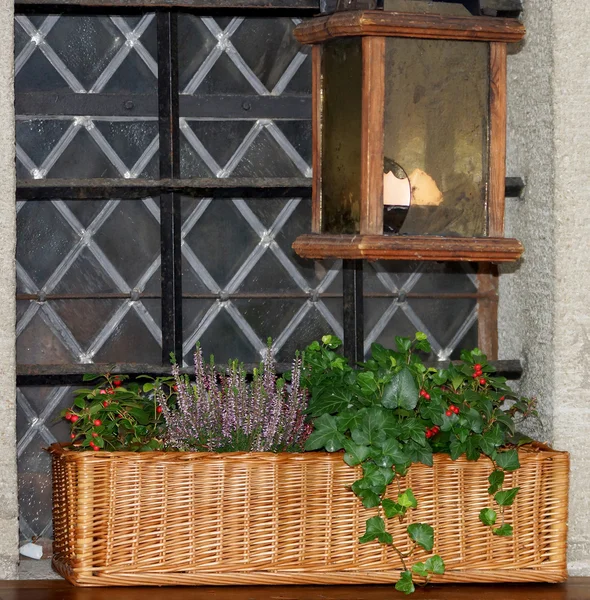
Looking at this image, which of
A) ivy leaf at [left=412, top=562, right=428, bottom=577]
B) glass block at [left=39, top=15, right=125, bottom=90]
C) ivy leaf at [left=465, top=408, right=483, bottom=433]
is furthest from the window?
ivy leaf at [left=412, top=562, right=428, bottom=577]

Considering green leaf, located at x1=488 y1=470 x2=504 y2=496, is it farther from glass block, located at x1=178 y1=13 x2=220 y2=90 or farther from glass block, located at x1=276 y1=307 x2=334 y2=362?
glass block, located at x1=178 y1=13 x2=220 y2=90

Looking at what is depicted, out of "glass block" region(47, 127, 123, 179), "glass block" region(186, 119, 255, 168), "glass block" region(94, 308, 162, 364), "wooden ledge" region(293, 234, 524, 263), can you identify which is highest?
"glass block" region(186, 119, 255, 168)

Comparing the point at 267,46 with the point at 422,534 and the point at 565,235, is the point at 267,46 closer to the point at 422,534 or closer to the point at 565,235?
the point at 565,235

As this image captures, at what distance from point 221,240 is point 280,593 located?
1.05m

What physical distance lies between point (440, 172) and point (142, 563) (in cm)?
Answer: 120

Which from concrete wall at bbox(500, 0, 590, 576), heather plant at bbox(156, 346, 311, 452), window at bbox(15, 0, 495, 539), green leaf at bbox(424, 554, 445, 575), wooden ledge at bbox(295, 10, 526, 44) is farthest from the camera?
window at bbox(15, 0, 495, 539)

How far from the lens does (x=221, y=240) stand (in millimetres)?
2943

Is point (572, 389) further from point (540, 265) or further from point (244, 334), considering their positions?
point (244, 334)

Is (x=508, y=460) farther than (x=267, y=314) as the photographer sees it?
No

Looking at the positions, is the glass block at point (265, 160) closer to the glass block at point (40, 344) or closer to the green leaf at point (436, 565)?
the glass block at point (40, 344)

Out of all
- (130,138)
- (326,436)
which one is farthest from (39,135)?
Answer: (326,436)

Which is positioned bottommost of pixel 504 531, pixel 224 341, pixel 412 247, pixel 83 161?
pixel 504 531

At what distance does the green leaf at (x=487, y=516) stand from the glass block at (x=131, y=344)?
104 centimetres

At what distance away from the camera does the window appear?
2.84 m
